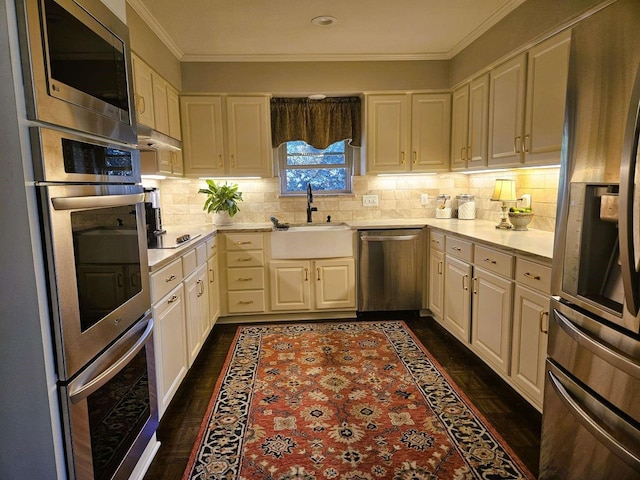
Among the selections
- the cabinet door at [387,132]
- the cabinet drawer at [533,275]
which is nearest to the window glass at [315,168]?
the cabinet door at [387,132]

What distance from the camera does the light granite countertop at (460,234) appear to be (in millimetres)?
2157

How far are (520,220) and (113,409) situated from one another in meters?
2.81

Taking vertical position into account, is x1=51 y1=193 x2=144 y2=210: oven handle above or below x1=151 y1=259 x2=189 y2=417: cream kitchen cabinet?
above

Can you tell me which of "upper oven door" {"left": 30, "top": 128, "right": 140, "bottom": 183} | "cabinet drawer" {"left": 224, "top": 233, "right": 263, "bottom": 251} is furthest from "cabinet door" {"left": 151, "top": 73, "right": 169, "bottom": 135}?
"upper oven door" {"left": 30, "top": 128, "right": 140, "bottom": 183}

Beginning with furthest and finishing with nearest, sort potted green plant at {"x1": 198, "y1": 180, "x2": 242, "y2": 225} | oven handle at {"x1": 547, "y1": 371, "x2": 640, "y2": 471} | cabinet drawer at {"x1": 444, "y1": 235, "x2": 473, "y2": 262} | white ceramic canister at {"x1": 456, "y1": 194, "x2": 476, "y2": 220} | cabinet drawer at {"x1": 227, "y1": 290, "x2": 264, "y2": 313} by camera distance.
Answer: white ceramic canister at {"x1": 456, "y1": 194, "x2": 476, "y2": 220}
potted green plant at {"x1": 198, "y1": 180, "x2": 242, "y2": 225}
cabinet drawer at {"x1": 227, "y1": 290, "x2": 264, "y2": 313}
cabinet drawer at {"x1": 444, "y1": 235, "x2": 473, "y2": 262}
oven handle at {"x1": 547, "y1": 371, "x2": 640, "y2": 471}

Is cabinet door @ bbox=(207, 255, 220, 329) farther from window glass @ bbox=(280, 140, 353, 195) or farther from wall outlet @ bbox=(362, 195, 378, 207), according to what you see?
wall outlet @ bbox=(362, 195, 378, 207)

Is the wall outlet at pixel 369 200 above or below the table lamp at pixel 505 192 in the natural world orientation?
below

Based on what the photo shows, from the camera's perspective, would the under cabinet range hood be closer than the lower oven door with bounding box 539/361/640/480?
No

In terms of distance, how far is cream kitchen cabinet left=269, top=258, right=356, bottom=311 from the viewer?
377cm

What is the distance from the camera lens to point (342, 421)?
2.19 metres

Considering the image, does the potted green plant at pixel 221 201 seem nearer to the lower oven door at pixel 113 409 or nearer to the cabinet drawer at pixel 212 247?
the cabinet drawer at pixel 212 247

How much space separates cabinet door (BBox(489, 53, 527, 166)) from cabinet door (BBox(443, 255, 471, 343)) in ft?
2.75

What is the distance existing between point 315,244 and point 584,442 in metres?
2.61

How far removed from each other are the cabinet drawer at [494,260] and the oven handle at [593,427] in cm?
89
